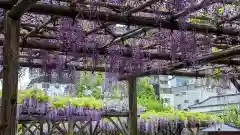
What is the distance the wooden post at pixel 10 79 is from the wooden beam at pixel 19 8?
5cm

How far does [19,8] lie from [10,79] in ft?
1.56

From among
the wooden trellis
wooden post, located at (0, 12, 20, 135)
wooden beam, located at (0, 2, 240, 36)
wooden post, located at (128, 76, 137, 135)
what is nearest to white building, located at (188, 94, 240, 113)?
wooden post, located at (128, 76, 137, 135)

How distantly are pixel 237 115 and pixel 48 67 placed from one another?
1079 centimetres

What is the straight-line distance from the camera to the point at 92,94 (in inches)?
590

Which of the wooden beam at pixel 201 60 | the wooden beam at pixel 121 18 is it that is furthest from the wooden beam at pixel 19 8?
the wooden beam at pixel 201 60

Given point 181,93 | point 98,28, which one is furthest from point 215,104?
point 98,28

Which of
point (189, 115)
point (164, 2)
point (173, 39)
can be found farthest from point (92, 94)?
point (164, 2)

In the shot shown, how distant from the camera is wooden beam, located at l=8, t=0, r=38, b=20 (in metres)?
2.40

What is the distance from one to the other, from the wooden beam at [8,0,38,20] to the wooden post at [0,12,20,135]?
0.05 m

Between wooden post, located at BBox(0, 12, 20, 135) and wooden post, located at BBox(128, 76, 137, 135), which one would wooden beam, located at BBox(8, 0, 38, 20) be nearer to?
wooden post, located at BBox(0, 12, 20, 135)

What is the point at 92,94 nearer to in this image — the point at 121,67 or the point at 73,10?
the point at 121,67

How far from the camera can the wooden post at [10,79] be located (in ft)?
8.40

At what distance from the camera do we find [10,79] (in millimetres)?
2623

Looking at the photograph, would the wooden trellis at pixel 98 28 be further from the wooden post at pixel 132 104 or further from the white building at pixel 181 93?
the white building at pixel 181 93
